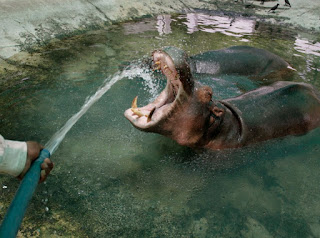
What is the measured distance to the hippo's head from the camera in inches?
115

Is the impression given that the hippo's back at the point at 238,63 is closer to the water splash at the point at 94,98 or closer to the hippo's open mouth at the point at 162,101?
the water splash at the point at 94,98

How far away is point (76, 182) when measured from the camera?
304 centimetres

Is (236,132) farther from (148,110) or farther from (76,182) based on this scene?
(76,182)

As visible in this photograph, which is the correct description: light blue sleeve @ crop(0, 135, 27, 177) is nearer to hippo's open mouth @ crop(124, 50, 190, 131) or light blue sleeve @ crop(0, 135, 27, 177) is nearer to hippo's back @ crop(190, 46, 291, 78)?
hippo's open mouth @ crop(124, 50, 190, 131)

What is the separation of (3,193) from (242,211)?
2.12 m

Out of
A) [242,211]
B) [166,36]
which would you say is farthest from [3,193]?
[166,36]

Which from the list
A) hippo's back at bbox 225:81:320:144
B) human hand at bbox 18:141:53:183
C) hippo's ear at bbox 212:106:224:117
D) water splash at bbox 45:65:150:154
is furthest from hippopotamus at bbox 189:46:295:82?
human hand at bbox 18:141:53:183

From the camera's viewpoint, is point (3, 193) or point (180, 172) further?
point (180, 172)

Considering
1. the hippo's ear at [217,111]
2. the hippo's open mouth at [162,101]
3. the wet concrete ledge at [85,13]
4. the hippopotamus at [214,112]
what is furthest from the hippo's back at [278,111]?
the wet concrete ledge at [85,13]

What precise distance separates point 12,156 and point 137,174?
4.45ft

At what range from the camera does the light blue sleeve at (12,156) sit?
85.0 inches

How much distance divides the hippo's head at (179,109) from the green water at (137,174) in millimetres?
370

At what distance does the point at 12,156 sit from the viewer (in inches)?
85.5

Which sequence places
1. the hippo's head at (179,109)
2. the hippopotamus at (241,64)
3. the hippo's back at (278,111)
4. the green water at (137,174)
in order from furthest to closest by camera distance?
the hippopotamus at (241,64), the hippo's back at (278,111), the hippo's head at (179,109), the green water at (137,174)
